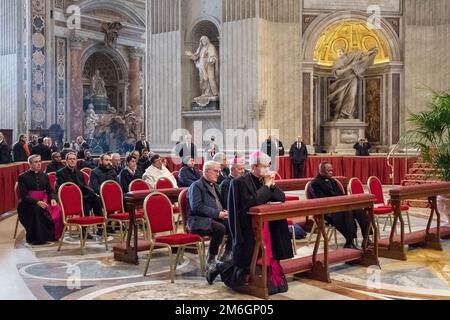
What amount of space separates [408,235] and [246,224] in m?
3.37

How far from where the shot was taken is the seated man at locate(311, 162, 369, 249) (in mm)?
7551

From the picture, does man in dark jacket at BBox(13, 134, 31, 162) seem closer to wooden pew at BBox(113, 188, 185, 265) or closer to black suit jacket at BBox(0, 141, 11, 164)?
black suit jacket at BBox(0, 141, 11, 164)

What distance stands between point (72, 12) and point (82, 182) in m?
15.7

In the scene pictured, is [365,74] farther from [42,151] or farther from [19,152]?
[19,152]

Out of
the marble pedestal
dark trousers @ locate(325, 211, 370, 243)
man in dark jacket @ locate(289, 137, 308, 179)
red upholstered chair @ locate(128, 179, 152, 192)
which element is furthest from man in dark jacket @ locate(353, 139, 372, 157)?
dark trousers @ locate(325, 211, 370, 243)

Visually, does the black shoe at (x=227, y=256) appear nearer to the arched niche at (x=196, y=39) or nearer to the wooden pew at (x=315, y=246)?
the wooden pew at (x=315, y=246)

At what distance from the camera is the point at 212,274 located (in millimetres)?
6266

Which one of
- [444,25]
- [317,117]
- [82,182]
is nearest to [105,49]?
[317,117]

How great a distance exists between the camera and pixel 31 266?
23.8ft

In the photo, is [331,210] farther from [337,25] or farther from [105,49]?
[105,49]

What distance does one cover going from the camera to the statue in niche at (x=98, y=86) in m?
25.9

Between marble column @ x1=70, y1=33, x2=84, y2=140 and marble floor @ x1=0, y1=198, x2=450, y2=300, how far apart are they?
16084 millimetres

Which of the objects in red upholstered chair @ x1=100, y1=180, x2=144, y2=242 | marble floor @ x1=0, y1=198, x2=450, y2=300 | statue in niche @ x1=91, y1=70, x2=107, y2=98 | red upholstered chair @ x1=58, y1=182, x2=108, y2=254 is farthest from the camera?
statue in niche @ x1=91, y1=70, x2=107, y2=98

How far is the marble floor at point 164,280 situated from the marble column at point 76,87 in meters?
16.1
